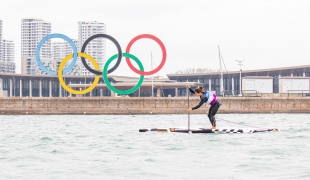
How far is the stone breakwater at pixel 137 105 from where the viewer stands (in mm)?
65438

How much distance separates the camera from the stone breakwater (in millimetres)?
65438

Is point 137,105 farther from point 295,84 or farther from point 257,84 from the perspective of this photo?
point 295,84

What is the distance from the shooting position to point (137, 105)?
216ft

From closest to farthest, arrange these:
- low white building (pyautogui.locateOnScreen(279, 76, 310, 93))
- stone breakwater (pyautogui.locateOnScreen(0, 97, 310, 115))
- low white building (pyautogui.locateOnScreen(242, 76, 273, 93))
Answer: stone breakwater (pyautogui.locateOnScreen(0, 97, 310, 115)), low white building (pyautogui.locateOnScreen(279, 76, 310, 93)), low white building (pyautogui.locateOnScreen(242, 76, 273, 93))

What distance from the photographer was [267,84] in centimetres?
8738

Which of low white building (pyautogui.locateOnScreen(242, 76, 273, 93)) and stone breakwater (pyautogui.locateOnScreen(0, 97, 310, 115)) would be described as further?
low white building (pyautogui.locateOnScreen(242, 76, 273, 93))
